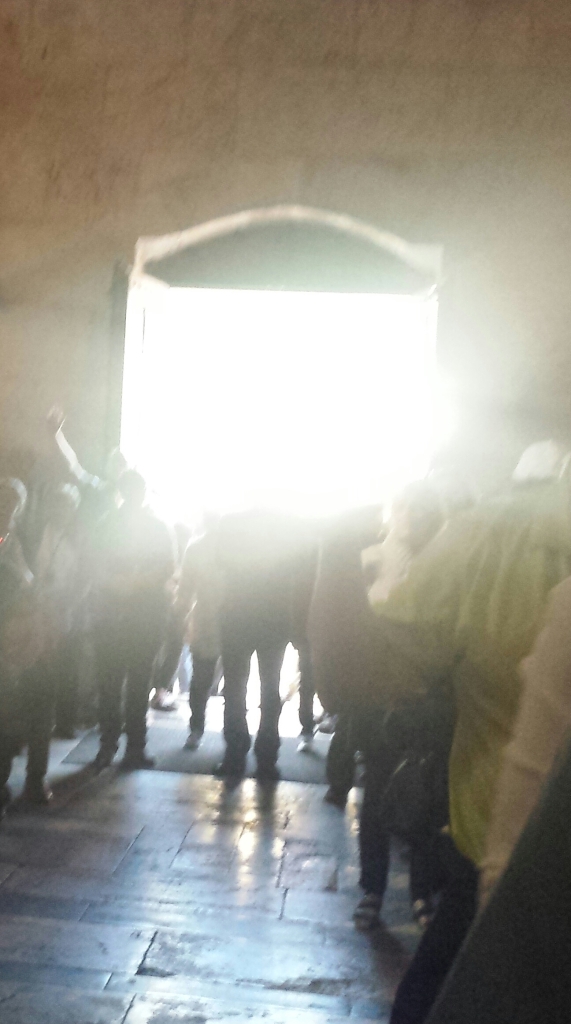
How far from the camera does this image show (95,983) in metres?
2.56

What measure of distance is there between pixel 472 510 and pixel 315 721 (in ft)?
11.4

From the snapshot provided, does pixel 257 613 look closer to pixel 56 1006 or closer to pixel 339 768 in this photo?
pixel 339 768

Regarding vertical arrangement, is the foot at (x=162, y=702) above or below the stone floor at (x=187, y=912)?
below

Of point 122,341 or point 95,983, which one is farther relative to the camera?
point 122,341

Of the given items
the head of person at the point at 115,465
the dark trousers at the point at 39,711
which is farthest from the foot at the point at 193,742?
the head of person at the point at 115,465

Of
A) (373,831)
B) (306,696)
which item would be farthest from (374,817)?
(306,696)

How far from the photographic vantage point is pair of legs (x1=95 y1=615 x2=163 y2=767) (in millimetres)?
4289

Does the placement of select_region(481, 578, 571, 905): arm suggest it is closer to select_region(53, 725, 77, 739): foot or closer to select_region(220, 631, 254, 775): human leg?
select_region(220, 631, 254, 775): human leg

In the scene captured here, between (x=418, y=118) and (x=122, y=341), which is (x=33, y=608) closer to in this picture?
(x=122, y=341)

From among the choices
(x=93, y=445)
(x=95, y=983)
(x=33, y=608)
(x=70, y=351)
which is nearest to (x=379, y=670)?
(x=95, y=983)

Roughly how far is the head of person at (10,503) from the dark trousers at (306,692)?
1.71 metres

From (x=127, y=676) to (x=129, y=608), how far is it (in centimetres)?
Answer: 39

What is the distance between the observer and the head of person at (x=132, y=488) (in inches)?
165

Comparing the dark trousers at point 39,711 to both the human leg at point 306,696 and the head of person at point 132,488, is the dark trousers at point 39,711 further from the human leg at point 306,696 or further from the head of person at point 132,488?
the human leg at point 306,696
